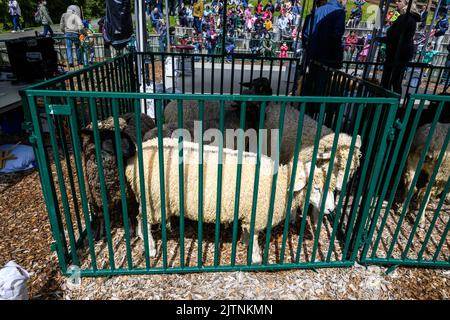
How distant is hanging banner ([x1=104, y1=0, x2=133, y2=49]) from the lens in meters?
6.01

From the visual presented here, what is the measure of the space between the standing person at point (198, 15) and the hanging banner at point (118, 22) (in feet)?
35.6

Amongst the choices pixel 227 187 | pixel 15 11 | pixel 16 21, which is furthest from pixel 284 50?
pixel 16 21

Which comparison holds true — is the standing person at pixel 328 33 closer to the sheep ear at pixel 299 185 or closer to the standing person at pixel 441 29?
the sheep ear at pixel 299 185

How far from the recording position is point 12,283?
7.00 feet

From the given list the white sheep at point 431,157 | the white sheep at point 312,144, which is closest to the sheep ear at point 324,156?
the white sheep at point 312,144

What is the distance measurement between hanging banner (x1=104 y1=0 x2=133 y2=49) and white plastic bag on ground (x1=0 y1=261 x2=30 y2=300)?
5219 millimetres

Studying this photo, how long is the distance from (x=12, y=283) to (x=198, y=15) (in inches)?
643

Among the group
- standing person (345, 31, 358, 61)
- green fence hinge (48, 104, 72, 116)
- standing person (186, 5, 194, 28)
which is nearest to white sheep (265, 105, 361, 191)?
green fence hinge (48, 104, 72, 116)

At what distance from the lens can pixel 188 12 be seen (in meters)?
18.4

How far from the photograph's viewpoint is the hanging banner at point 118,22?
601 cm

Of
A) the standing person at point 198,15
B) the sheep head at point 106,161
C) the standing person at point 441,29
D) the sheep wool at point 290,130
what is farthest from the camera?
the standing person at point 198,15

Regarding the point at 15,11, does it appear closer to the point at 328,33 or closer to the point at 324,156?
the point at 328,33
